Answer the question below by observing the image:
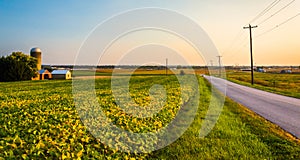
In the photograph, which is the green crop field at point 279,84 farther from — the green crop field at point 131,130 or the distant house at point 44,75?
the distant house at point 44,75

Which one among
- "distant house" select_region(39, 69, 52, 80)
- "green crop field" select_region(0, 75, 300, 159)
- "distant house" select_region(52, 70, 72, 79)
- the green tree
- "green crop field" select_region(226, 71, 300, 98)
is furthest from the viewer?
"distant house" select_region(52, 70, 72, 79)

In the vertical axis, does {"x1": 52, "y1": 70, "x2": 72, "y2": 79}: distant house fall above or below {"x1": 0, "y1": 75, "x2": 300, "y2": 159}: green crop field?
above

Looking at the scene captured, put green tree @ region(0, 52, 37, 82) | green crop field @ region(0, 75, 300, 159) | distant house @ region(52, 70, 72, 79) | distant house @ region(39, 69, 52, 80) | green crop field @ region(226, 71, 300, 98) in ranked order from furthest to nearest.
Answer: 1. distant house @ region(52, 70, 72, 79)
2. distant house @ region(39, 69, 52, 80)
3. green tree @ region(0, 52, 37, 82)
4. green crop field @ region(226, 71, 300, 98)
5. green crop field @ region(0, 75, 300, 159)

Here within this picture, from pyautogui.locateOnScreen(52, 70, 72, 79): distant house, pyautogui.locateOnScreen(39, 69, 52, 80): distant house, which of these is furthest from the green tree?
pyautogui.locateOnScreen(52, 70, 72, 79): distant house

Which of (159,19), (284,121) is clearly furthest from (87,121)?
(284,121)

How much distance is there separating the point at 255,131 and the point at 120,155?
5134 millimetres

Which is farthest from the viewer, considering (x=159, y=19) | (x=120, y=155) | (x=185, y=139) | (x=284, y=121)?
(x=284, y=121)

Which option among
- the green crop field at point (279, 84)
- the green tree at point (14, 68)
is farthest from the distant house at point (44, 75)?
the green crop field at point (279, 84)

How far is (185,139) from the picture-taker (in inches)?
261

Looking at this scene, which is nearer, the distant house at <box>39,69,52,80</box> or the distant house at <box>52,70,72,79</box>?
the distant house at <box>39,69,52,80</box>

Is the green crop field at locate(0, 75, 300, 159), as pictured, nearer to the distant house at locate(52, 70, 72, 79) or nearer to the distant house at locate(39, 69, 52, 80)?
the distant house at locate(52, 70, 72, 79)

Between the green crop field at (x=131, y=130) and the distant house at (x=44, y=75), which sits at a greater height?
the distant house at (x=44, y=75)

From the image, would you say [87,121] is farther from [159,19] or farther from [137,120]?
[159,19]

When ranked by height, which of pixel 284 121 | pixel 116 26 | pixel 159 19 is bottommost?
pixel 284 121
